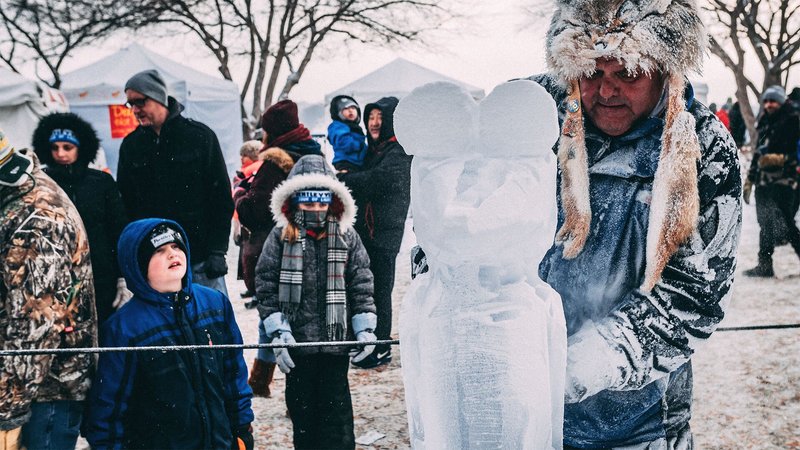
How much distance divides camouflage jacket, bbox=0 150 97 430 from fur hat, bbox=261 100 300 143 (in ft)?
6.79

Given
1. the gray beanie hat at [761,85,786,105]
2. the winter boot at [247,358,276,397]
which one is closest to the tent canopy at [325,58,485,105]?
the gray beanie hat at [761,85,786,105]

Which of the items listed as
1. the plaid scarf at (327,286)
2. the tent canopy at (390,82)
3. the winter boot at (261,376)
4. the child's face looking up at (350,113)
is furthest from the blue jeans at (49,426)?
the tent canopy at (390,82)

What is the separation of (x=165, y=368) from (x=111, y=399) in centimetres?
20

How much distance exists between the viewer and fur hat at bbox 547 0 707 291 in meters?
1.28

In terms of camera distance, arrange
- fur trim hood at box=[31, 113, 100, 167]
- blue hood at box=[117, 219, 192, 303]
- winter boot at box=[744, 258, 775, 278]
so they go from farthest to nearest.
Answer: winter boot at box=[744, 258, 775, 278] < fur trim hood at box=[31, 113, 100, 167] < blue hood at box=[117, 219, 192, 303]

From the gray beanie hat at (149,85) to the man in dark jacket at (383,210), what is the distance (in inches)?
57.9

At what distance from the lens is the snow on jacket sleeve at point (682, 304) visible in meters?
1.14

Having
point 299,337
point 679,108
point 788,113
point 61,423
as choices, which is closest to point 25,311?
point 61,423

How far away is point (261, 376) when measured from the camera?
436 cm

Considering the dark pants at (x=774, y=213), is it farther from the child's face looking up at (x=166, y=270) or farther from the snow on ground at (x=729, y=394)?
the child's face looking up at (x=166, y=270)

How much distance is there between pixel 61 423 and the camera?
100.0 inches

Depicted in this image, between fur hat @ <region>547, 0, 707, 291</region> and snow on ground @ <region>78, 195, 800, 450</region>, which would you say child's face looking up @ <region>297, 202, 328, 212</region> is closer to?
snow on ground @ <region>78, 195, 800, 450</region>

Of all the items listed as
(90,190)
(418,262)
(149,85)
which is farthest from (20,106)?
(418,262)

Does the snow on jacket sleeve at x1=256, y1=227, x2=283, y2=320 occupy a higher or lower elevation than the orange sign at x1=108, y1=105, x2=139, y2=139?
lower
